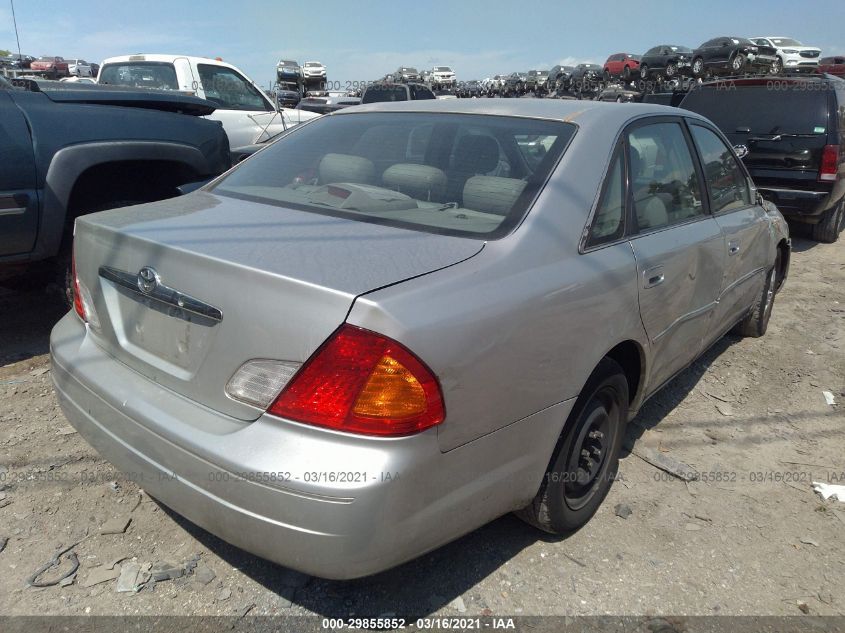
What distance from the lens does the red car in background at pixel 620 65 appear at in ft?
100

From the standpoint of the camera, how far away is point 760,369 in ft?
14.9


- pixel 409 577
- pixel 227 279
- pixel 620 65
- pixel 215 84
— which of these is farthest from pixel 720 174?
pixel 620 65

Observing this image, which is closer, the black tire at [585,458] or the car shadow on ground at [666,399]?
the black tire at [585,458]

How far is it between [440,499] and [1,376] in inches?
126

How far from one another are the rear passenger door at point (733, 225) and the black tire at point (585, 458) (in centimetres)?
116

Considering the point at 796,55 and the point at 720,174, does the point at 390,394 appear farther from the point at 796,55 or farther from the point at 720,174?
the point at 796,55

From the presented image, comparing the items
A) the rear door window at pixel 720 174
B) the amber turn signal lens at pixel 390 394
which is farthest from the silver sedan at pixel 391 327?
the rear door window at pixel 720 174

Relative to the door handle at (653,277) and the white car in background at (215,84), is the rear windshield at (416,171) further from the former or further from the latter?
the white car in background at (215,84)

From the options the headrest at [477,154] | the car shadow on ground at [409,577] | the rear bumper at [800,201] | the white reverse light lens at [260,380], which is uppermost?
the headrest at [477,154]

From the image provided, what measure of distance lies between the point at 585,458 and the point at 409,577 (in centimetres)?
84

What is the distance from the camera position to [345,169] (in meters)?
2.84

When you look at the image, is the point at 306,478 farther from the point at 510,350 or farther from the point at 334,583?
the point at 334,583

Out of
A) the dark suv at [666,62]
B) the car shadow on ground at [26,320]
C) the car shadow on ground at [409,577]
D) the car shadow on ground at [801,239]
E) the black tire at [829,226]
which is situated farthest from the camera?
the dark suv at [666,62]

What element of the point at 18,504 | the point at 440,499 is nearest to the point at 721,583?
the point at 440,499
